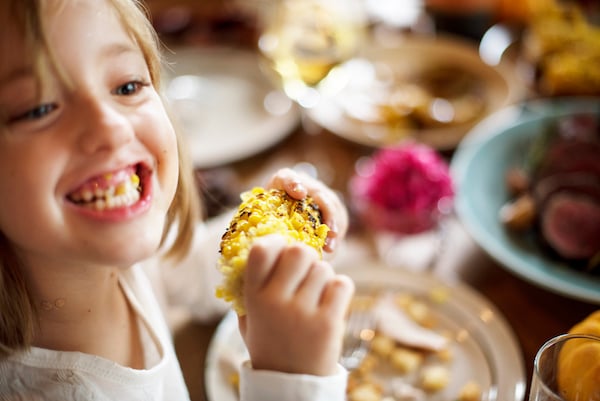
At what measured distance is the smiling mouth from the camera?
0.48 meters

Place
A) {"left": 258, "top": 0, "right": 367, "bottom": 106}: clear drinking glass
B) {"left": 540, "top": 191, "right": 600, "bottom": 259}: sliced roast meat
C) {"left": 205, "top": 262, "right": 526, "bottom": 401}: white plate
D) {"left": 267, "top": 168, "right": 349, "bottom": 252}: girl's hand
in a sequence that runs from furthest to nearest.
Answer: {"left": 258, "top": 0, "right": 367, "bottom": 106}: clear drinking glass, {"left": 540, "top": 191, "right": 600, "bottom": 259}: sliced roast meat, {"left": 205, "top": 262, "right": 526, "bottom": 401}: white plate, {"left": 267, "top": 168, "right": 349, "bottom": 252}: girl's hand

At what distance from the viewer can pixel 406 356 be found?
759 millimetres

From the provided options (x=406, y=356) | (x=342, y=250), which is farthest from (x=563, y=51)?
(x=406, y=356)

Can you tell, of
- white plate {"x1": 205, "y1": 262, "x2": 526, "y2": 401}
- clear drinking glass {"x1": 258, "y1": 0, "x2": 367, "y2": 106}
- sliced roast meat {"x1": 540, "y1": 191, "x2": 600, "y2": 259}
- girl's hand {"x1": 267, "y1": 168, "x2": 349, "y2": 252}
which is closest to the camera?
girl's hand {"x1": 267, "y1": 168, "x2": 349, "y2": 252}

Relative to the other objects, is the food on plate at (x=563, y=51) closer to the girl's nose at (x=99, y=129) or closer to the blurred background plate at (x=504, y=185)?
the blurred background plate at (x=504, y=185)

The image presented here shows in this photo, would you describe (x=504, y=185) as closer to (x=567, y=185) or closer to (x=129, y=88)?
(x=567, y=185)

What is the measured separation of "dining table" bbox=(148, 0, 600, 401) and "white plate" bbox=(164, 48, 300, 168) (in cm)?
2

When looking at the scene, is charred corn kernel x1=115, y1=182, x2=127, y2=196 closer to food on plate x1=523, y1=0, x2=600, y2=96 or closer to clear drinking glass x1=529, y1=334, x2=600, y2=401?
clear drinking glass x1=529, y1=334, x2=600, y2=401

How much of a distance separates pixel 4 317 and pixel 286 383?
0.84ft

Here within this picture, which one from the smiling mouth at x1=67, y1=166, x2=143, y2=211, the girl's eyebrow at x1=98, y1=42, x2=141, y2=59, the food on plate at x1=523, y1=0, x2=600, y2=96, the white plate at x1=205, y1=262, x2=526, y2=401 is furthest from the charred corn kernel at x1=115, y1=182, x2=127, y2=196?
the food on plate at x1=523, y1=0, x2=600, y2=96

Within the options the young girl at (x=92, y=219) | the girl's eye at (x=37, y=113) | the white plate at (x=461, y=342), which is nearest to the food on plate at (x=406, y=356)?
the white plate at (x=461, y=342)

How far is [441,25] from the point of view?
4.68ft

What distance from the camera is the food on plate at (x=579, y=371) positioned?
524 millimetres

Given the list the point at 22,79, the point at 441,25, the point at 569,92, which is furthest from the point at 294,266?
the point at 441,25
